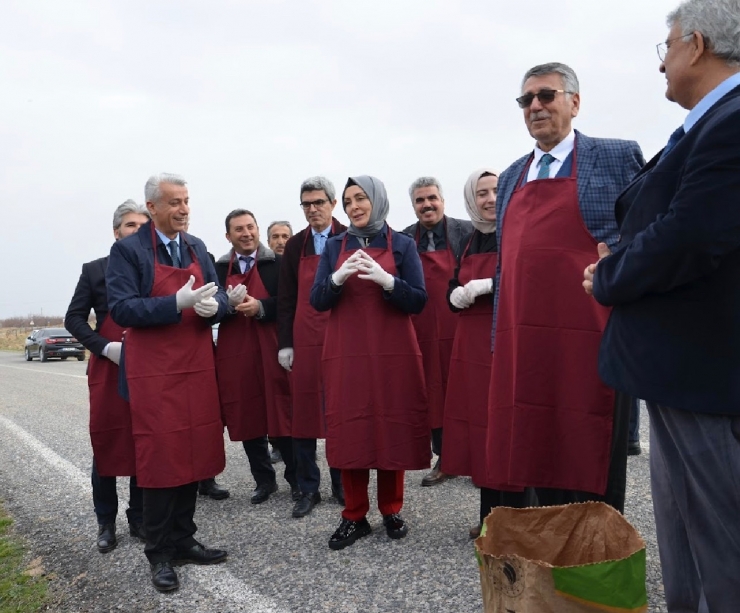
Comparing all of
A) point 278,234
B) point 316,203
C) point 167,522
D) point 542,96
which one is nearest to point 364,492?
point 167,522

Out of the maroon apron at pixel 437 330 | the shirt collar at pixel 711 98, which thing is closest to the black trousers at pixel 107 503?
the maroon apron at pixel 437 330

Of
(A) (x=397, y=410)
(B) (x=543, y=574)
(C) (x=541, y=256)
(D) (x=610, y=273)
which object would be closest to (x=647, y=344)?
(D) (x=610, y=273)

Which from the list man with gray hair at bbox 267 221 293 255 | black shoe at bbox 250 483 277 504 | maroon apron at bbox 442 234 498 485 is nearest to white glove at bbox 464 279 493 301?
maroon apron at bbox 442 234 498 485

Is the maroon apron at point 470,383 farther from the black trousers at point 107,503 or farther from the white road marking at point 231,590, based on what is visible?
the black trousers at point 107,503

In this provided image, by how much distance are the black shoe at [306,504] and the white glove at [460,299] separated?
1758mm

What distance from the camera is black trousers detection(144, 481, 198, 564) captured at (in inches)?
136

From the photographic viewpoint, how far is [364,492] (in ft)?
12.8

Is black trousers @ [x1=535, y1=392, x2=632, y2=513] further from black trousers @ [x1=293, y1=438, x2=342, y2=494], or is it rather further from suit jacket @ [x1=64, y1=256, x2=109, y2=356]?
suit jacket @ [x1=64, y1=256, x2=109, y2=356]

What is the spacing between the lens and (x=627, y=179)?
274 centimetres

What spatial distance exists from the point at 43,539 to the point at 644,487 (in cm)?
391

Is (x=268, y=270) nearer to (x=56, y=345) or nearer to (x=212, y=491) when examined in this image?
(x=212, y=491)

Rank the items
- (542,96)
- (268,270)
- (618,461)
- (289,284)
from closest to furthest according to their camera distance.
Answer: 1. (618,461)
2. (542,96)
3. (289,284)
4. (268,270)

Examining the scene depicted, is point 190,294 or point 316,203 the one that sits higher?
point 316,203

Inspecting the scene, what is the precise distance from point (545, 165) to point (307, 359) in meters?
2.40
